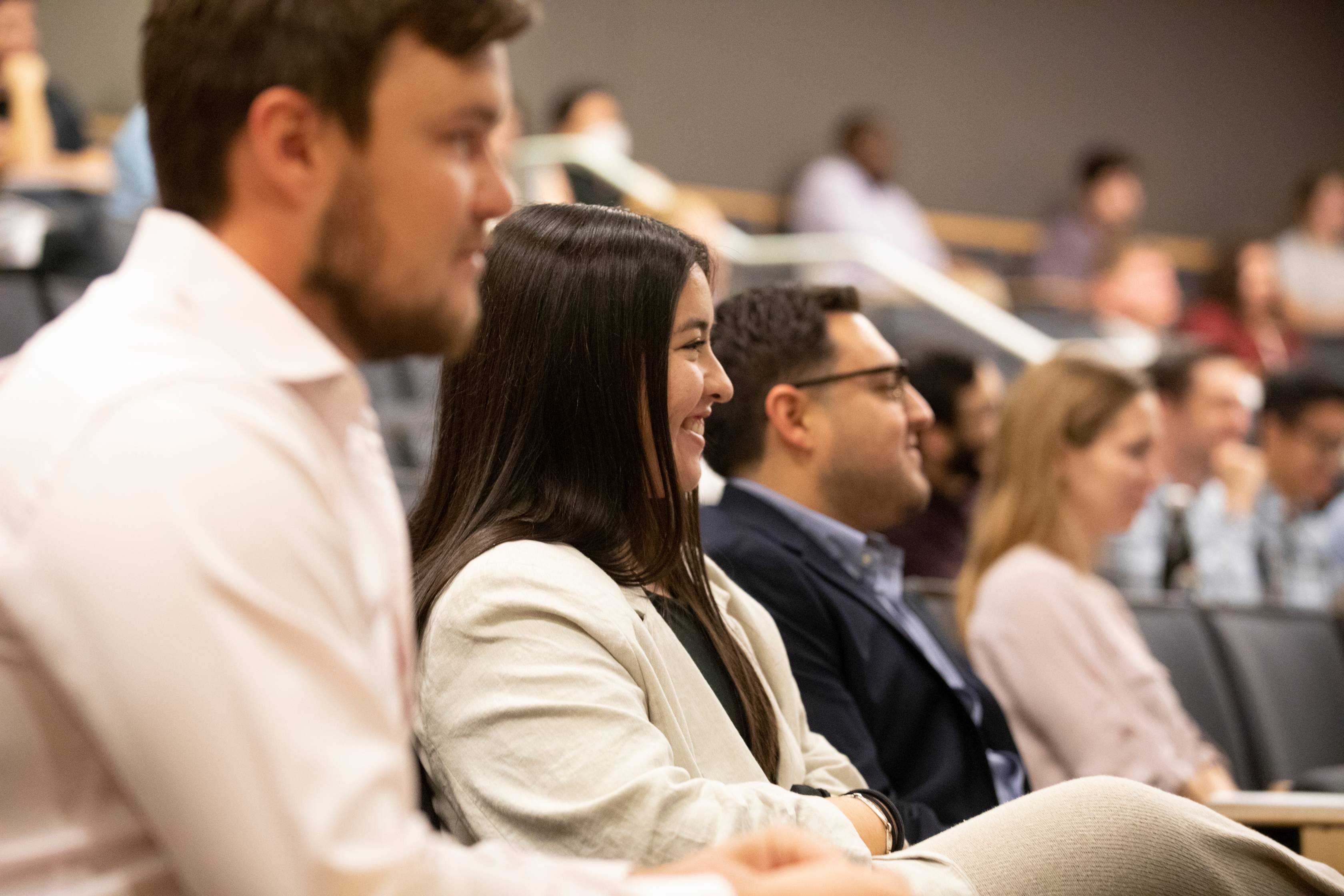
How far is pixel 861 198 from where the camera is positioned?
7.07m

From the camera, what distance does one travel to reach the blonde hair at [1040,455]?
2551 mm

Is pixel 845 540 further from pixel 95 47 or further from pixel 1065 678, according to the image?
pixel 95 47

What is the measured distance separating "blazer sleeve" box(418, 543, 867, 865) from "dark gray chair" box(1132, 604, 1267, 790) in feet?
5.95

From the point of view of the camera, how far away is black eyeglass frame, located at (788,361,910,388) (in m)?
2.07

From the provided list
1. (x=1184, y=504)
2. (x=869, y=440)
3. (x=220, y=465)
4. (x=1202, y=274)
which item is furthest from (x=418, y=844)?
(x=1202, y=274)

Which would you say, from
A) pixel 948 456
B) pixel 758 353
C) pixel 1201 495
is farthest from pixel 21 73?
pixel 1201 495

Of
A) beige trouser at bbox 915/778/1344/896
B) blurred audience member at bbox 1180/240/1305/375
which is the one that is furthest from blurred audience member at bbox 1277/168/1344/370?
beige trouser at bbox 915/778/1344/896

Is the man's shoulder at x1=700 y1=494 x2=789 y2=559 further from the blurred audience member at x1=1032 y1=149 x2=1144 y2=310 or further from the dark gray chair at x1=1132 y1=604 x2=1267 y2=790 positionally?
the blurred audience member at x1=1032 y1=149 x2=1144 y2=310

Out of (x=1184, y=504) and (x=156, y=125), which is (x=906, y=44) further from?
(x=156, y=125)

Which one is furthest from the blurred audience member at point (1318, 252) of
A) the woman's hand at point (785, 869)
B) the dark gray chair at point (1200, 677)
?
the woman's hand at point (785, 869)

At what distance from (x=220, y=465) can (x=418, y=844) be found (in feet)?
0.73

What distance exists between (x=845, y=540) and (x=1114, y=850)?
0.78 metres

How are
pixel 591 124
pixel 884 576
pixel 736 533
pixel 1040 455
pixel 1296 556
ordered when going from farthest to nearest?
pixel 591 124, pixel 1296 556, pixel 1040 455, pixel 884 576, pixel 736 533

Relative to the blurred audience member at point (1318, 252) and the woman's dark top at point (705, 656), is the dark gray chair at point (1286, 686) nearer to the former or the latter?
the woman's dark top at point (705, 656)
